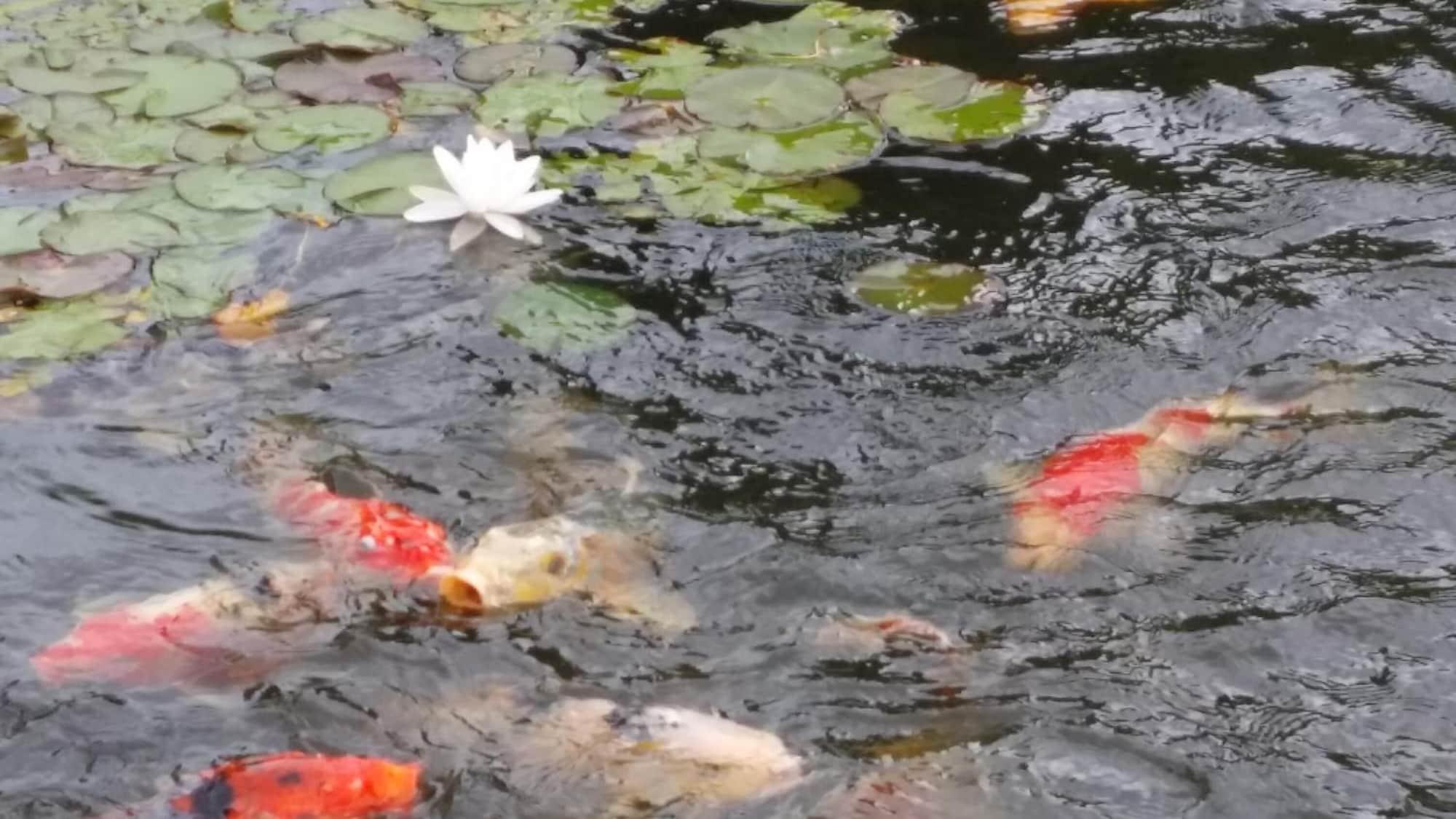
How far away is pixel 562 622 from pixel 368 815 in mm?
573

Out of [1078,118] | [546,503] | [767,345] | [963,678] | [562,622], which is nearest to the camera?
[963,678]

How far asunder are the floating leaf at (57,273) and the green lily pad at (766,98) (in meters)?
1.83

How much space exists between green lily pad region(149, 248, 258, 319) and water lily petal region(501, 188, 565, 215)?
2.39ft

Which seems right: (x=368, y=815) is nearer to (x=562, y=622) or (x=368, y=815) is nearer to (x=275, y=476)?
(x=562, y=622)

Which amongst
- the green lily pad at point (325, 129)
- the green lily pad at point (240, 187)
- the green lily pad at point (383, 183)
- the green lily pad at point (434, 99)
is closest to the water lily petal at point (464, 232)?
the green lily pad at point (383, 183)

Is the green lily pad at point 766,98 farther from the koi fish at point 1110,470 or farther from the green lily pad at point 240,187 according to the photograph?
the koi fish at point 1110,470

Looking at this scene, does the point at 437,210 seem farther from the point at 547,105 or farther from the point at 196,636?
the point at 196,636

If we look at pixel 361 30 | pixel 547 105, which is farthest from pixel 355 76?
pixel 547 105

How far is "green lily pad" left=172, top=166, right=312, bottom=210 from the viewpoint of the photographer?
4.13 metres

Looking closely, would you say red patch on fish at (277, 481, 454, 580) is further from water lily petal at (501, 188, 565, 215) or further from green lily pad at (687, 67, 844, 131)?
green lily pad at (687, 67, 844, 131)

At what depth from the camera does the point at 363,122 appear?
14.9 ft

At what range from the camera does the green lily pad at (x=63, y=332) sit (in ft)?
11.7

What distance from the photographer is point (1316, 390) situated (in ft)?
10.6

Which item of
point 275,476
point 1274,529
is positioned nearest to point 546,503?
point 275,476
